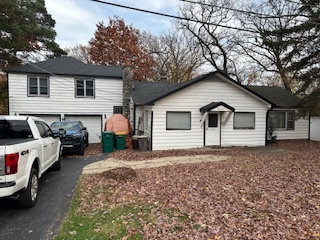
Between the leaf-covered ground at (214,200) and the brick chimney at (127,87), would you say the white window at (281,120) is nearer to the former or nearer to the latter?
the leaf-covered ground at (214,200)

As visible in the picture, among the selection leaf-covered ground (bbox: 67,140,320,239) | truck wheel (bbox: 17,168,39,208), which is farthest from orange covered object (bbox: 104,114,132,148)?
truck wheel (bbox: 17,168,39,208)

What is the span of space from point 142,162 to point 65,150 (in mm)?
4259

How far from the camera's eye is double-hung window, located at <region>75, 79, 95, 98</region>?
18281 millimetres

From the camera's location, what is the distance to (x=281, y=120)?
18172mm

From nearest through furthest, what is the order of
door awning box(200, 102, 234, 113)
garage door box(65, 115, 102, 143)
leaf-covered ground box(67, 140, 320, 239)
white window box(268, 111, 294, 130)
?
leaf-covered ground box(67, 140, 320, 239)
door awning box(200, 102, 234, 113)
white window box(268, 111, 294, 130)
garage door box(65, 115, 102, 143)

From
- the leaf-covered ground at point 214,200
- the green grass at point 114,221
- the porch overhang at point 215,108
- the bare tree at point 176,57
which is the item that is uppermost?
the bare tree at point 176,57

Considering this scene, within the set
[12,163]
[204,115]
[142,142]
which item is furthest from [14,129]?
[204,115]

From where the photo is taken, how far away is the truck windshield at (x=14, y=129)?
6.07 metres

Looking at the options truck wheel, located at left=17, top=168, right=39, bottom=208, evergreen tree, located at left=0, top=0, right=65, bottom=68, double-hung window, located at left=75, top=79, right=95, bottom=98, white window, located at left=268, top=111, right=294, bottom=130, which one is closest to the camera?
truck wheel, located at left=17, top=168, right=39, bottom=208

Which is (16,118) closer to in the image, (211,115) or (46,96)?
(211,115)

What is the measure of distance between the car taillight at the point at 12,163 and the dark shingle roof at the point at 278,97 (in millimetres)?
16921

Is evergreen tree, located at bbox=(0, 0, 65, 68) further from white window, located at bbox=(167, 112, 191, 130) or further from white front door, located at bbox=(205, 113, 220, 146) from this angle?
white front door, located at bbox=(205, 113, 220, 146)

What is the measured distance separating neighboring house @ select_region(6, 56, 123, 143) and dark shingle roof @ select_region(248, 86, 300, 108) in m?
11.3

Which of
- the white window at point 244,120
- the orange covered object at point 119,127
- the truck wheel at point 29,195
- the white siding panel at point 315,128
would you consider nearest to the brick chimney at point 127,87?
the orange covered object at point 119,127
